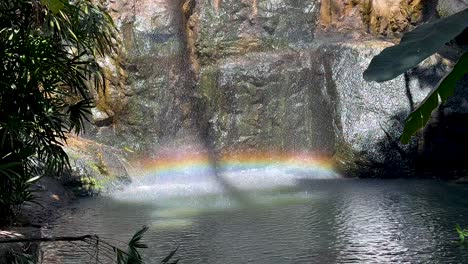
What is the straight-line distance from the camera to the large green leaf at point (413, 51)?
2.10m

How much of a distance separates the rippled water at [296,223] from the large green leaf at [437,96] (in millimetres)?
4687

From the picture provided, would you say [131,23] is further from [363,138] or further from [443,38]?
[443,38]

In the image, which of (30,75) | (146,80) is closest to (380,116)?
(146,80)

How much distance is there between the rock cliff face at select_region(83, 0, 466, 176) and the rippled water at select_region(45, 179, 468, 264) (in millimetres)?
1804

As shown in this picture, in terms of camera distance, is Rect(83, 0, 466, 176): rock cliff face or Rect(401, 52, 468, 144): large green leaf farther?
Rect(83, 0, 466, 176): rock cliff face

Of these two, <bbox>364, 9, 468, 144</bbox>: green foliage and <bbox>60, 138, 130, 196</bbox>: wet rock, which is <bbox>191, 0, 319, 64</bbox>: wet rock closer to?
<bbox>60, 138, 130, 196</bbox>: wet rock

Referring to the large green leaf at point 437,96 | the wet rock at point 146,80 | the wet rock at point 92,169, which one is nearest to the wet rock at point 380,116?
the wet rock at point 146,80

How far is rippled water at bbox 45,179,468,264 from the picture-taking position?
23.8 feet

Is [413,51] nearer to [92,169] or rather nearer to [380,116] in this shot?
[92,169]

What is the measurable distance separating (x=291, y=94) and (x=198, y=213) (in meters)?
4.54

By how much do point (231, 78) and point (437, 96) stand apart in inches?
423

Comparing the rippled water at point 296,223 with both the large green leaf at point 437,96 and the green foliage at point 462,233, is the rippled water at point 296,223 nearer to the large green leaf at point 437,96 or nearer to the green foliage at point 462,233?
the green foliage at point 462,233

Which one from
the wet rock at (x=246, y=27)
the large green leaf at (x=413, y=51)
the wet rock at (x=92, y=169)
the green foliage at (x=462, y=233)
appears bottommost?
the green foliage at (x=462, y=233)

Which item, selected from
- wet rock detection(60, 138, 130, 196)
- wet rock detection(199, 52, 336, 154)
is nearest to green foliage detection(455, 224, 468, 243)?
wet rock detection(199, 52, 336, 154)
